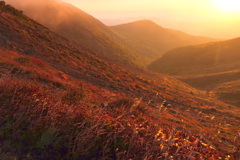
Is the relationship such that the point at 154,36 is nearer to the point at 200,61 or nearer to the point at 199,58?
the point at 199,58

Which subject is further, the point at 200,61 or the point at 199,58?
the point at 199,58

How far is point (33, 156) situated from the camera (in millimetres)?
3230

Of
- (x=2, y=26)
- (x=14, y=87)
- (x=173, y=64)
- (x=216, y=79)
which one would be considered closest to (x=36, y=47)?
(x=2, y=26)

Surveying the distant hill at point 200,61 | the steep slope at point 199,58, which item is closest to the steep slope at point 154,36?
the steep slope at point 199,58

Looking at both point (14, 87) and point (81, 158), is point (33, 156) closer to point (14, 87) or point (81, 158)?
point (81, 158)

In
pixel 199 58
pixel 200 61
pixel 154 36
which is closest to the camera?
pixel 200 61

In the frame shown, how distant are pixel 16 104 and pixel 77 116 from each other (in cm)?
153

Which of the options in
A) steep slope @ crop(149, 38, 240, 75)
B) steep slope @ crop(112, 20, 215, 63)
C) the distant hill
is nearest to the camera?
the distant hill

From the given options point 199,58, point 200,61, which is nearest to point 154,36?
point 199,58

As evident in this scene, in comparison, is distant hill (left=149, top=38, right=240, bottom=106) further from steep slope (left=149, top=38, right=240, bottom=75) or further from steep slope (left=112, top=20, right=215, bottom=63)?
steep slope (left=112, top=20, right=215, bottom=63)

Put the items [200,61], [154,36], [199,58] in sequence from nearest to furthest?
[200,61] → [199,58] → [154,36]

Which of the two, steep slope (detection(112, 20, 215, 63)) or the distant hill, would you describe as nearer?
the distant hill

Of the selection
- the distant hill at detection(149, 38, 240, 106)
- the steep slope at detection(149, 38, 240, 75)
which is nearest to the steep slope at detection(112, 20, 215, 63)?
the steep slope at detection(149, 38, 240, 75)

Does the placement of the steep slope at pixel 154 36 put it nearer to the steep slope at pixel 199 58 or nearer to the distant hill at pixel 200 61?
the steep slope at pixel 199 58
